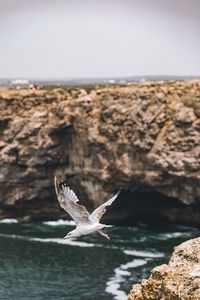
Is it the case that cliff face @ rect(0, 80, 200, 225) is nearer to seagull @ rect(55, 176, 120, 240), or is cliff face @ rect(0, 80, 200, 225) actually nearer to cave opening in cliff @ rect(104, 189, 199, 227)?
cave opening in cliff @ rect(104, 189, 199, 227)

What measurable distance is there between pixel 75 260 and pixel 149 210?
23677 millimetres

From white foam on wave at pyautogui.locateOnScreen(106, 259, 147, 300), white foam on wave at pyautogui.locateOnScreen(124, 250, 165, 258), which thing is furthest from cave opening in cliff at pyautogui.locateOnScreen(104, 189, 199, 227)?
white foam on wave at pyautogui.locateOnScreen(106, 259, 147, 300)

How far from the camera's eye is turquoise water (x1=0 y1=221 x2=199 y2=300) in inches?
2427

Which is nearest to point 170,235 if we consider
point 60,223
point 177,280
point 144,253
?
point 144,253

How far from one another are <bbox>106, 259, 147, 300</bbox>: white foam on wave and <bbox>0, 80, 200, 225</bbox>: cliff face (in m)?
17.1

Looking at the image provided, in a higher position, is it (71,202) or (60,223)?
(71,202)

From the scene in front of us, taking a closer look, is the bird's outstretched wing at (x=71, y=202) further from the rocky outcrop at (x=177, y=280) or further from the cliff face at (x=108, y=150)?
the cliff face at (x=108, y=150)

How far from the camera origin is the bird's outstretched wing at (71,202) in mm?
19234

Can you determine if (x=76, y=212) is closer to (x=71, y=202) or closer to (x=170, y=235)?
(x=71, y=202)

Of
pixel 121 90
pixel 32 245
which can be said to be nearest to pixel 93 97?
pixel 121 90

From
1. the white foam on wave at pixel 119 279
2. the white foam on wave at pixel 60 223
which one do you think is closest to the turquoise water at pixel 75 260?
the white foam on wave at pixel 119 279

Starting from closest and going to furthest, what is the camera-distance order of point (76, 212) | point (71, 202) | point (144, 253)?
point (71, 202), point (76, 212), point (144, 253)

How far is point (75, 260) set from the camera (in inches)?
2879

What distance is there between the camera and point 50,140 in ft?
309
